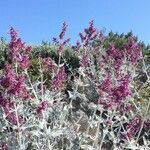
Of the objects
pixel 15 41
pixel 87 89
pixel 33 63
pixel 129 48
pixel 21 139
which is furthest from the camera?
pixel 33 63

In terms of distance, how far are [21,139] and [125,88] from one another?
166cm

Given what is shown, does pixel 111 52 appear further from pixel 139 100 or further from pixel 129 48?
pixel 139 100

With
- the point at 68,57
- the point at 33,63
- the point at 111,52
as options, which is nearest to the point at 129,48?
the point at 111,52

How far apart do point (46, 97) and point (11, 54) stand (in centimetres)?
114

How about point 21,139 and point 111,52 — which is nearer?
point 21,139

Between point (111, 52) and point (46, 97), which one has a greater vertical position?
point (111, 52)

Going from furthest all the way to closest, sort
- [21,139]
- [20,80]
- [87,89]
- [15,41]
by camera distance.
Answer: [87,89]
[15,41]
[21,139]
[20,80]

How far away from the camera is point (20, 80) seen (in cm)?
727

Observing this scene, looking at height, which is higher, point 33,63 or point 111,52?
point 33,63

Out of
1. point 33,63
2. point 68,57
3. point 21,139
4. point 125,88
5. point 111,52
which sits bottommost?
point 21,139

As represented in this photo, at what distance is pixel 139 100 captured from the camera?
1376 centimetres

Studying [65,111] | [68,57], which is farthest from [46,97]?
[68,57]

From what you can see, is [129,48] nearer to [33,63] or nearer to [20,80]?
[20,80]

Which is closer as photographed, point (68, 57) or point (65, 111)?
point (65, 111)
